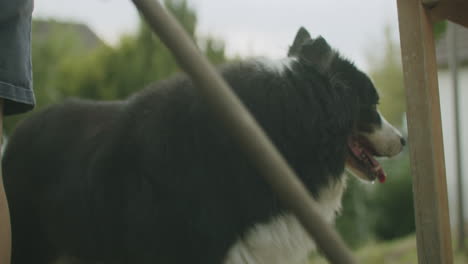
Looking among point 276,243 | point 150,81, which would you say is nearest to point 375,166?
point 276,243

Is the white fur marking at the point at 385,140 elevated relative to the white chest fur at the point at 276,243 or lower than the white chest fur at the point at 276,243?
lower

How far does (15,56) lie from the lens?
1851 mm

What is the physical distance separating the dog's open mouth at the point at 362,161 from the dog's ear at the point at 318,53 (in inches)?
19.0

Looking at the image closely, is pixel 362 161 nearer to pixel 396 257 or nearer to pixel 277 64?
pixel 277 64

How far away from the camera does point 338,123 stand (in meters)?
2.27

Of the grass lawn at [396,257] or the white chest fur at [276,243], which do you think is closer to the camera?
the white chest fur at [276,243]

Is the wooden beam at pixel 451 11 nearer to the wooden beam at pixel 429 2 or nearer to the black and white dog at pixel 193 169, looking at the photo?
the wooden beam at pixel 429 2

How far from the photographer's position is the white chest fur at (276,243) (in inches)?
81.0

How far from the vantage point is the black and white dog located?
2061 millimetres

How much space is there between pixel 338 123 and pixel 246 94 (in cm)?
46

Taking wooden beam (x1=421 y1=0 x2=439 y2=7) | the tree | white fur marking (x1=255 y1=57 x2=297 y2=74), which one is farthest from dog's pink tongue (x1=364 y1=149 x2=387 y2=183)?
the tree

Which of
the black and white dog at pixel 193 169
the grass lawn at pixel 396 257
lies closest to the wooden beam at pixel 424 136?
the black and white dog at pixel 193 169

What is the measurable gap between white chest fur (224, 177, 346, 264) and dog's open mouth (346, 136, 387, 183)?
293mm

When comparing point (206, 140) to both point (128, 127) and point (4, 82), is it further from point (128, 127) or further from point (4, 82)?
point (4, 82)
